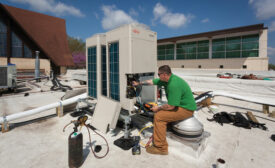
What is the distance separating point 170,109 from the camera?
281cm

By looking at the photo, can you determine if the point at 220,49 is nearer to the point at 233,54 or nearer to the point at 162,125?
the point at 233,54

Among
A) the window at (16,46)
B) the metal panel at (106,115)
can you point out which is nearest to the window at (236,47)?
the metal panel at (106,115)

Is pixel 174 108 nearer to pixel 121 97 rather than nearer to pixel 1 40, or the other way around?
pixel 121 97

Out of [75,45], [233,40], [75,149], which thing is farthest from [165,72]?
[75,45]

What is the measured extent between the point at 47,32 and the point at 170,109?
28.8 metres

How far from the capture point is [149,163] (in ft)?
8.56

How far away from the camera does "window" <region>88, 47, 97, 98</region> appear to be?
4.84m

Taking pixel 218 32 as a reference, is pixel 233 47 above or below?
below

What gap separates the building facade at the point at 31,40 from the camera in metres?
20.4

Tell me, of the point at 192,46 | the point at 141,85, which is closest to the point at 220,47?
the point at 192,46

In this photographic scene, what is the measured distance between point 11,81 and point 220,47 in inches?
988

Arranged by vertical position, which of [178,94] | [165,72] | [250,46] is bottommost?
[178,94]

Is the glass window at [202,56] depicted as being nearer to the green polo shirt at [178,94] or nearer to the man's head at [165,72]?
the green polo shirt at [178,94]

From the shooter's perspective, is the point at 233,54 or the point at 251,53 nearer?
the point at 251,53
